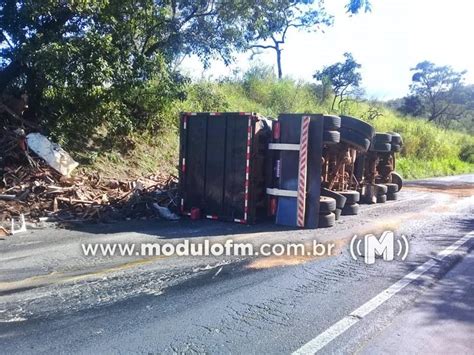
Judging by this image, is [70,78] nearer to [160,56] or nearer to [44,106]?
[44,106]

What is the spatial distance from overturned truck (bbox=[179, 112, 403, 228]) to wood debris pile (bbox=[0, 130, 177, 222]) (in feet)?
3.17

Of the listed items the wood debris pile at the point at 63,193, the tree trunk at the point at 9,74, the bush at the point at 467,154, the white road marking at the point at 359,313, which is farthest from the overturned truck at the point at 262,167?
the bush at the point at 467,154

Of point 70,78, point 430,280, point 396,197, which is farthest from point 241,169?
point 396,197

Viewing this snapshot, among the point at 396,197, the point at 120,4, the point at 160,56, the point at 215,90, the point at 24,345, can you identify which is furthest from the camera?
the point at 215,90

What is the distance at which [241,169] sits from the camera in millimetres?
8617

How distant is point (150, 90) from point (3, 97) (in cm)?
364

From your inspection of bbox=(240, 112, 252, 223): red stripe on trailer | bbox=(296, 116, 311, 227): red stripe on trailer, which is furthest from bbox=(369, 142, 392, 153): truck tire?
bbox=(240, 112, 252, 223): red stripe on trailer

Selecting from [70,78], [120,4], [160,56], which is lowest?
[70,78]

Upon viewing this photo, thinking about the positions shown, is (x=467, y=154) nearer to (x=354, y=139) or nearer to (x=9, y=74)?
(x=354, y=139)

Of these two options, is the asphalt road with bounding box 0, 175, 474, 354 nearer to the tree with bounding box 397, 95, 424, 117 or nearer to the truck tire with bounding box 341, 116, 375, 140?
the truck tire with bounding box 341, 116, 375, 140

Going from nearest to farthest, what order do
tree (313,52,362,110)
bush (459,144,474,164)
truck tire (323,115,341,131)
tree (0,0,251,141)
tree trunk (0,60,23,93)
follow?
truck tire (323,115,341,131) → tree (0,0,251,141) → tree trunk (0,60,23,93) → tree (313,52,362,110) → bush (459,144,474,164)

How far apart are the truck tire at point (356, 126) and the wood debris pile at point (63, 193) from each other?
3910 millimetres

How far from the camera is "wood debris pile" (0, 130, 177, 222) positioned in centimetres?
880

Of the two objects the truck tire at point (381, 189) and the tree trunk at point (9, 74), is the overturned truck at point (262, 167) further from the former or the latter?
the tree trunk at point (9, 74)
